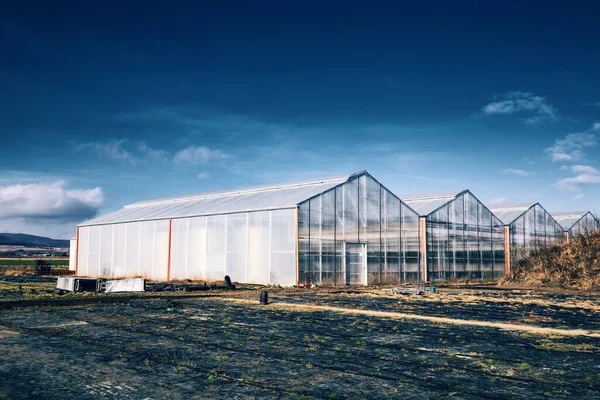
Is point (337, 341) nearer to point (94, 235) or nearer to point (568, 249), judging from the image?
point (568, 249)

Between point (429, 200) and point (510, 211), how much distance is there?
1313 centimetres

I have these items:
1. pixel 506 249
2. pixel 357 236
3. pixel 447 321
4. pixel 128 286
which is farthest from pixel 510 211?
pixel 447 321

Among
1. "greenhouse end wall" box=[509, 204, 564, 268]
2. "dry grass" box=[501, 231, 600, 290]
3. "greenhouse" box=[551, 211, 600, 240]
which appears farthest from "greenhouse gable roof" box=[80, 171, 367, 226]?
"greenhouse" box=[551, 211, 600, 240]

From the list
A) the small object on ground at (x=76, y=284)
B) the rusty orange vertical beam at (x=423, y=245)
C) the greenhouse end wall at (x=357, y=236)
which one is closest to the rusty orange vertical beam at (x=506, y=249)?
the rusty orange vertical beam at (x=423, y=245)

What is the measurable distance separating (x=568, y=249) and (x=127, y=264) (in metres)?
37.1

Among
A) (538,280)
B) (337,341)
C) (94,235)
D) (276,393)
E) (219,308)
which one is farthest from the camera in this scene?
(94,235)

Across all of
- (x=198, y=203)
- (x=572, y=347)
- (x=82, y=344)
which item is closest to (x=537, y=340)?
(x=572, y=347)

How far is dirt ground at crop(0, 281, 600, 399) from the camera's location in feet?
29.4

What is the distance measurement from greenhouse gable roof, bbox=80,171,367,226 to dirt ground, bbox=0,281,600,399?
1742 centimetres

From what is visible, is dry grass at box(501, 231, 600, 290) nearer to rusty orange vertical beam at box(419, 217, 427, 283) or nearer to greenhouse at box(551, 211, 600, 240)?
rusty orange vertical beam at box(419, 217, 427, 283)

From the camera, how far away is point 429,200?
4875 centimetres

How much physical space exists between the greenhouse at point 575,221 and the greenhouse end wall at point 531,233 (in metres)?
4.15

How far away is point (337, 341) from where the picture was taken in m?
13.7

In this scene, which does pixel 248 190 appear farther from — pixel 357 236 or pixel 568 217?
pixel 568 217
